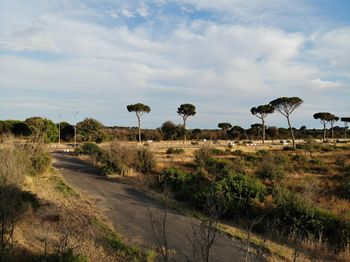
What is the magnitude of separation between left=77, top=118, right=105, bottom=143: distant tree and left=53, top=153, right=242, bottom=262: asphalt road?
96.4 feet

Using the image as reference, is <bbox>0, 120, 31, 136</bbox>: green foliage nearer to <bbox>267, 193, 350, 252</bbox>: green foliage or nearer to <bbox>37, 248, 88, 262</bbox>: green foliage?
<bbox>267, 193, 350, 252</bbox>: green foliage

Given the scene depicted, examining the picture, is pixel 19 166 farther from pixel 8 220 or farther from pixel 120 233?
pixel 120 233

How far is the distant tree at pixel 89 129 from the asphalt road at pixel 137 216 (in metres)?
29.4

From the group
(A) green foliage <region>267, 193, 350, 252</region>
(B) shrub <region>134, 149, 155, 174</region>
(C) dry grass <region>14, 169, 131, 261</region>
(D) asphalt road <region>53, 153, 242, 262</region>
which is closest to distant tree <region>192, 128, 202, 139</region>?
(B) shrub <region>134, 149, 155, 174</region>

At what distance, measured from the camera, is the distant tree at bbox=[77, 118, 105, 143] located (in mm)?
48969

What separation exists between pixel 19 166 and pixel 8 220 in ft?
11.1

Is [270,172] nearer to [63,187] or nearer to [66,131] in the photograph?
[63,187]

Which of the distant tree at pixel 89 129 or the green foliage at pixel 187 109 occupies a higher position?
the green foliage at pixel 187 109

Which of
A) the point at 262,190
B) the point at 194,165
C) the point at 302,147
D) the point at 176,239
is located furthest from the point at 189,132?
the point at 176,239

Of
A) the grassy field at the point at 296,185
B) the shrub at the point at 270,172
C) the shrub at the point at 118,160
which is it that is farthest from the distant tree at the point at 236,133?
the shrub at the point at 118,160

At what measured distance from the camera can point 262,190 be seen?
14.2 meters

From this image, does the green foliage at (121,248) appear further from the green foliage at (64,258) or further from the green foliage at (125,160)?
the green foliage at (125,160)

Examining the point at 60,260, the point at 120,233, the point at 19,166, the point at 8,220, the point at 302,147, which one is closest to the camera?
the point at 60,260

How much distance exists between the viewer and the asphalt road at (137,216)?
356 inches
